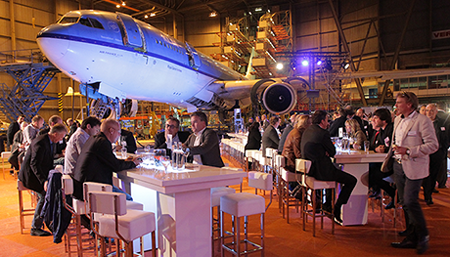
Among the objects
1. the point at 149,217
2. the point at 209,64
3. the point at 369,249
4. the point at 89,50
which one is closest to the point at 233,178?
the point at 149,217

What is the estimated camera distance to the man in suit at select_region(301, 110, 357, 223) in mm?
3553

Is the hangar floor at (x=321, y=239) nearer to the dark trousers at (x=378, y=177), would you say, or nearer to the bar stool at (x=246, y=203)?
the dark trousers at (x=378, y=177)

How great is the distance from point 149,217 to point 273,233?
6.29ft

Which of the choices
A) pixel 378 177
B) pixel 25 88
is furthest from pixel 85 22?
pixel 25 88

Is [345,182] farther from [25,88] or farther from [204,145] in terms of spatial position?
[25,88]

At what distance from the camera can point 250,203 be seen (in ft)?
8.70

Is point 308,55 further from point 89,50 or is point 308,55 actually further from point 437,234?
point 437,234

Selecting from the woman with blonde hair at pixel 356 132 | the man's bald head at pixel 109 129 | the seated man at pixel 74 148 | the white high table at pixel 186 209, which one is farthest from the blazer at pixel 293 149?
the seated man at pixel 74 148

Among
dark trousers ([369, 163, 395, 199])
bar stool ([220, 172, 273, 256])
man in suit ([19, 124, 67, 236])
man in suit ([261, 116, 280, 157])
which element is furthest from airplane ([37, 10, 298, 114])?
dark trousers ([369, 163, 395, 199])

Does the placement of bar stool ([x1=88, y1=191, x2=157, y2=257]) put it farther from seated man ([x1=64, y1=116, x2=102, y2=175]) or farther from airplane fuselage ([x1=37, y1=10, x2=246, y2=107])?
airplane fuselage ([x1=37, y1=10, x2=246, y2=107])

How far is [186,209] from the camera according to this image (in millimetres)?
2314

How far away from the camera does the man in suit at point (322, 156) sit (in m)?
3.55

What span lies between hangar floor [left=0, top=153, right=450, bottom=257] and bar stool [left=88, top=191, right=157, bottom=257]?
120 cm

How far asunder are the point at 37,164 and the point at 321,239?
360 centimetres
